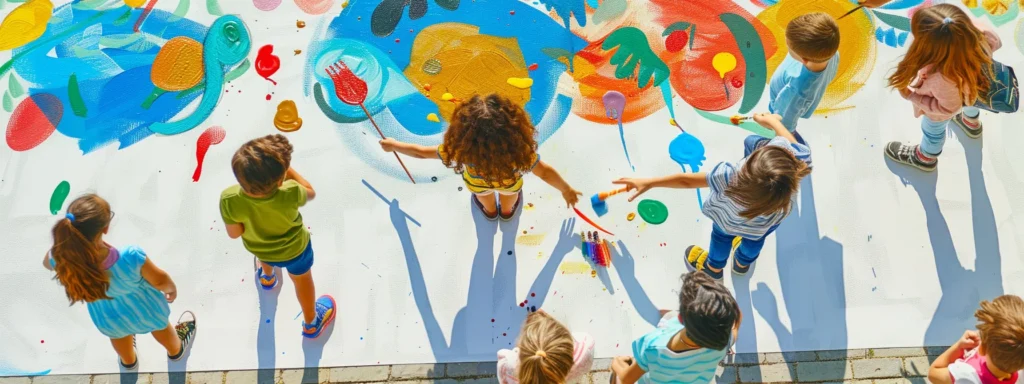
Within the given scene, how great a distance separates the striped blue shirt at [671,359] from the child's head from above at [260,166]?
1.51 metres

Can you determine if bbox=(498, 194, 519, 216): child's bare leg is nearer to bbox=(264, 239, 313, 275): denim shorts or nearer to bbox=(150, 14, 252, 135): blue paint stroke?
bbox=(264, 239, 313, 275): denim shorts

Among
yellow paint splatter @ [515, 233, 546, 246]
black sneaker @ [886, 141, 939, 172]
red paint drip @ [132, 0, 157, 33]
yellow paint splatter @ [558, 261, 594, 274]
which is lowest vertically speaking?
yellow paint splatter @ [558, 261, 594, 274]

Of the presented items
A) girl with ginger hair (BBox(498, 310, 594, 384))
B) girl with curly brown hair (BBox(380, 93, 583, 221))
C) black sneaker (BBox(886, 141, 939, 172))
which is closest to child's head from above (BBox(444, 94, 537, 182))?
girl with curly brown hair (BBox(380, 93, 583, 221))

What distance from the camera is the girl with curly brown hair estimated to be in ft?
9.46

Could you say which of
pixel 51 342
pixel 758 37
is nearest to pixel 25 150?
pixel 51 342

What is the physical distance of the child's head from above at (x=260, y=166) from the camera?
8.77 feet

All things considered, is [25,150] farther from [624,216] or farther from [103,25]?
[624,216]

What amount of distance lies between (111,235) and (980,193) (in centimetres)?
437

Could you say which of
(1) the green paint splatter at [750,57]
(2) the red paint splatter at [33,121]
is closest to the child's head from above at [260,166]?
(2) the red paint splatter at [33,121]

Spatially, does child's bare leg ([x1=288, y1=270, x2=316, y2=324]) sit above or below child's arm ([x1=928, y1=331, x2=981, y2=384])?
above

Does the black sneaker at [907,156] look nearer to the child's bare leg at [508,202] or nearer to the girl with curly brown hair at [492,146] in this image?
the girl with curly brown hair at [492,146]

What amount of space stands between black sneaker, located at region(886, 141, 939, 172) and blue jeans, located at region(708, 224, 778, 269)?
103 cm

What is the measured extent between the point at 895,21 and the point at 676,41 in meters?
1.26

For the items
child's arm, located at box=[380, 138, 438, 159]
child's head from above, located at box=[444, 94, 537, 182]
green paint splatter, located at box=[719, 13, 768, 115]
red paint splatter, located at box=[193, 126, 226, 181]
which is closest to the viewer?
child's head from above, located at box=[444, 94, 537, 182]
